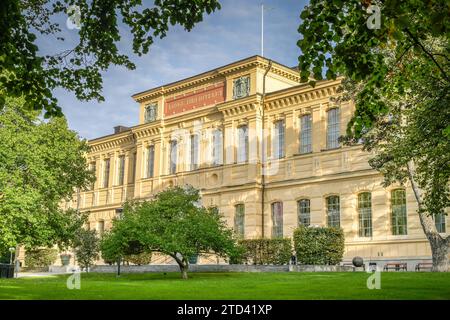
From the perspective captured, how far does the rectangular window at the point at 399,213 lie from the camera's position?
3027 cm

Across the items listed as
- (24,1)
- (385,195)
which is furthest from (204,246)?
(24,1)

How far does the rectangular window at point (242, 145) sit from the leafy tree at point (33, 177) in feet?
36.4

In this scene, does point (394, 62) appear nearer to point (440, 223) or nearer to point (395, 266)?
point (440, 223)

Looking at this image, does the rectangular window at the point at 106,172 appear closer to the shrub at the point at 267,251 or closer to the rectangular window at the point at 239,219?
the rectangular window at the point at 239,219

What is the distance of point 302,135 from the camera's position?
35969 mm

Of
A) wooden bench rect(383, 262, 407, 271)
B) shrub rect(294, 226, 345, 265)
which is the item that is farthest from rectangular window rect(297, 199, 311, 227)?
wooden bench rect(383, 262, 407, 271)

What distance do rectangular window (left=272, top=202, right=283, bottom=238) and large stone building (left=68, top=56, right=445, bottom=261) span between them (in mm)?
66

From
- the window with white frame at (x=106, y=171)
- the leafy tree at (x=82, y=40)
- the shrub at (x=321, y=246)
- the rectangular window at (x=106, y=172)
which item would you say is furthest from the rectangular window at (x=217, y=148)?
the leafy tree at (x=82, y=40)

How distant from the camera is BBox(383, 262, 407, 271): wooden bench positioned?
29142 mm

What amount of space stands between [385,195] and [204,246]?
11889mm

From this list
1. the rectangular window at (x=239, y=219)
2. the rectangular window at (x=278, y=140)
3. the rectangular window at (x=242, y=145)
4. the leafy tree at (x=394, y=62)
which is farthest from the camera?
the rectangular window at (x=242, y=145)

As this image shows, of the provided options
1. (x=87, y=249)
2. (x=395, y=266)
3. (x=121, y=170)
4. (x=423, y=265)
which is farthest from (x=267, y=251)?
(x=121, y=170)

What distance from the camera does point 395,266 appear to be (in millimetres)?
29578
